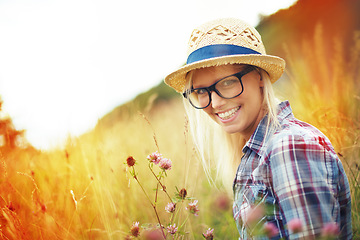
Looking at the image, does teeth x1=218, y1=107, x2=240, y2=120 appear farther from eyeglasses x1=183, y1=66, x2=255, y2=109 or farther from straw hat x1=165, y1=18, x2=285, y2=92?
straw hat x1=165, y1=18, x2=285, y2=92

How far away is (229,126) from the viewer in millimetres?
1725

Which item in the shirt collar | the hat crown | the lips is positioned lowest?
the shirt collar

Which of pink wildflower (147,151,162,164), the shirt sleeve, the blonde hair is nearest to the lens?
the shirt sleeve

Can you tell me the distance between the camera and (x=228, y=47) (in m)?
1.60

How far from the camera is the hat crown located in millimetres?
1628

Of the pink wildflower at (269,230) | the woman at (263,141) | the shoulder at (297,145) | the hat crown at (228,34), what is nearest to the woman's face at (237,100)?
the woman at (263,141)

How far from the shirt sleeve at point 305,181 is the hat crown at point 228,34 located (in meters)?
0.62

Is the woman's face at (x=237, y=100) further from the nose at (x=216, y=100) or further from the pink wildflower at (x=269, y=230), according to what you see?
the pink wildflower at (x=269, y=230)

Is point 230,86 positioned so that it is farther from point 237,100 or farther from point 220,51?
point 220,51

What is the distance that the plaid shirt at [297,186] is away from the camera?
115cm

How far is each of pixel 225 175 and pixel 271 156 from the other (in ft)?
3.78

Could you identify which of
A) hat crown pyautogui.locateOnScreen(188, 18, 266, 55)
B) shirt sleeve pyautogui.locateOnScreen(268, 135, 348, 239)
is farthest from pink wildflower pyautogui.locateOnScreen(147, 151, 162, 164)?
hat crown pyautogui.locateOnScreen(188, 18, 266, 55)

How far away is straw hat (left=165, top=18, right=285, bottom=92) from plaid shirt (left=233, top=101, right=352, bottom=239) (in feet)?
1.27

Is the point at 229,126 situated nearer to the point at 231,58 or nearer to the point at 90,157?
the point at 231,58
